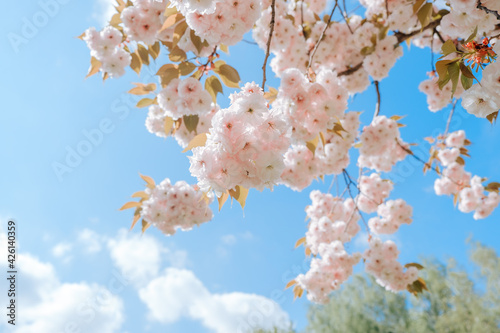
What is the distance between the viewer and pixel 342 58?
2996 mm

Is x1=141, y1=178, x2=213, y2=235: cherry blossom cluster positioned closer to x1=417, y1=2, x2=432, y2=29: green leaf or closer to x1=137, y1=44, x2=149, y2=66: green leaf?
x1=137, y1=44, x2=149, y2=66: green leaf

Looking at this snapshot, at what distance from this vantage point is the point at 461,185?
3.67 metres

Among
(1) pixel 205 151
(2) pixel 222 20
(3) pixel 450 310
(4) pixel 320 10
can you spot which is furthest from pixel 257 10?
(3) pixel 450 310

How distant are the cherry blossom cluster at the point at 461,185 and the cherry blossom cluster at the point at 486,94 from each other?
9.75 ft

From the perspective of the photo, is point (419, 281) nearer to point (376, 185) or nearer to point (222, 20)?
point (376, 185)

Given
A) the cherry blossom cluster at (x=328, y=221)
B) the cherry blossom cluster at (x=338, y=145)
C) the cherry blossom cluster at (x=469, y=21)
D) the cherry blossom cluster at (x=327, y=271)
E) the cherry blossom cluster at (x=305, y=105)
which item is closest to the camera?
the cherry blossom cluster at (x=469, y=21)

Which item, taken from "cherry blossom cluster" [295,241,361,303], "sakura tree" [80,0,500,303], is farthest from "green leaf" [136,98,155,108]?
"cherry blossom cluster" [295,241,361,303]

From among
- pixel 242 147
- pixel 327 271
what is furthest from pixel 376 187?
pixel 242 147

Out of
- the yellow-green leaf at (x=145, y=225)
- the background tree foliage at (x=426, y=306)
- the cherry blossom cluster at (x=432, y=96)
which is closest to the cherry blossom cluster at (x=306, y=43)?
the cherry blossom cluster at (x=432, y=96)

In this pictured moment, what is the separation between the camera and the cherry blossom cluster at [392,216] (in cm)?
370

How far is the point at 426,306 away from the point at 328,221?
12.9 meters

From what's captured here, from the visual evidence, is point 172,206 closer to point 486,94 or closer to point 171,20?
point 171,20

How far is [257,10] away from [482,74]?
90cm

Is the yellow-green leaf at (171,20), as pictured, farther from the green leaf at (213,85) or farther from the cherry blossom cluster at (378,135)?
Answer: the cherry blossom cluster at (378,135)
